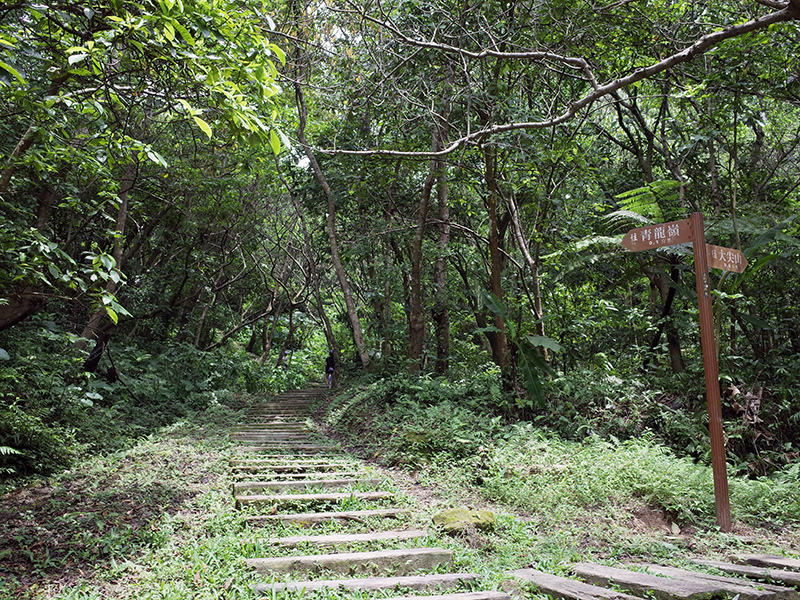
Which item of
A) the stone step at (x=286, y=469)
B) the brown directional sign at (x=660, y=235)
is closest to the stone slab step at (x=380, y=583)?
the stone step at (x=286, y=469)

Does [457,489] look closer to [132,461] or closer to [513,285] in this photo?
[132,461]

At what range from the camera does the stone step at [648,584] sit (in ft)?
9.45

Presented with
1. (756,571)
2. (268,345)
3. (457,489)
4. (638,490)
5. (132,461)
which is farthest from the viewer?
(268,345)

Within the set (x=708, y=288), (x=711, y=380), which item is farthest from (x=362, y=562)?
(x=708, y=288)

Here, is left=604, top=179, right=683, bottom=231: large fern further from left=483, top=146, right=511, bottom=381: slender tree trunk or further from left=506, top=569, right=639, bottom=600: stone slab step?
left=506, top=569, right=639, bottom=600: stone slab step

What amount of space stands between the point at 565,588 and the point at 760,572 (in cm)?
133

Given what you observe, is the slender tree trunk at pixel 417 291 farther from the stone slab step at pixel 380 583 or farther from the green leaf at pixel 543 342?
the stone slab step at pixel 380 583

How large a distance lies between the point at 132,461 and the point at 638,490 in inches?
242

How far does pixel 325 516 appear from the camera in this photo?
4.71 m

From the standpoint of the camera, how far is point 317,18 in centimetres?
1082

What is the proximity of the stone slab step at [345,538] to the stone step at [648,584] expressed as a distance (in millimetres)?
1371

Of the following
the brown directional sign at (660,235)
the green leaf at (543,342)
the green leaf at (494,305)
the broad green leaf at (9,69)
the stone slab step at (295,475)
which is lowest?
the stone slab step at (295,475)

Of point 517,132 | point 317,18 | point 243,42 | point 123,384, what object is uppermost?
point 317,18

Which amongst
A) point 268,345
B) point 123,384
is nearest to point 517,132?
point 123,384
